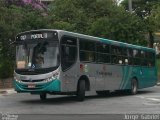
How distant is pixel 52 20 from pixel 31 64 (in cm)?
2474

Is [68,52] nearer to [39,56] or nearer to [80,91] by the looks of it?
[39,56]

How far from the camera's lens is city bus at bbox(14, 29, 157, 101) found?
21031 millimetres

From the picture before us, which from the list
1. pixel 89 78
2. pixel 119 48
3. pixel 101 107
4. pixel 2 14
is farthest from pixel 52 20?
pixel 101 107

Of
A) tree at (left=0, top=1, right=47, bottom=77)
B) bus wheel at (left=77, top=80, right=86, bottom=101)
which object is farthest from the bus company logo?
tree at (left=0, top=1, right=47, bottom=77)

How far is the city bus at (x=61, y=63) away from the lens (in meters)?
21.0

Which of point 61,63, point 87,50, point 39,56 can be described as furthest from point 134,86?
point 39,56

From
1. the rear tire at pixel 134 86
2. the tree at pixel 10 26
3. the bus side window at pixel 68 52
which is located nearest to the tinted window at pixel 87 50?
the bus side window at pixel 68 52

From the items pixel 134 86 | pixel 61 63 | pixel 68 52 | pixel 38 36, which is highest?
pixel 38 36

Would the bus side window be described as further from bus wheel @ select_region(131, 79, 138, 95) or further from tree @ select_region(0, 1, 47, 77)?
tree @ select_region(0, 1, 47, 77)

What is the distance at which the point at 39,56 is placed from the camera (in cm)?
2128

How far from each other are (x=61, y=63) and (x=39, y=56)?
95 centimetres

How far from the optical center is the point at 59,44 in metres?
21.2

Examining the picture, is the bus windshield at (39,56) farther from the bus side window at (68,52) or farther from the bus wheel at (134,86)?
the bus wheel at (134,86)

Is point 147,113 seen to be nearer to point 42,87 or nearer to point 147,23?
point 42,87
